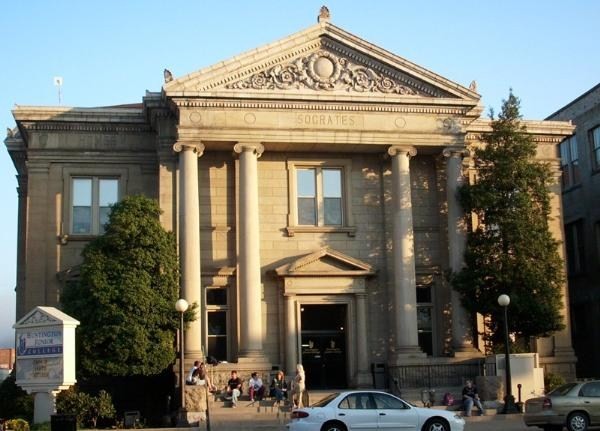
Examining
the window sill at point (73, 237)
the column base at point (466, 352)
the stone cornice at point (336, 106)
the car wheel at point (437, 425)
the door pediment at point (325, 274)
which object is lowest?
the car wheel at point (437, 425)

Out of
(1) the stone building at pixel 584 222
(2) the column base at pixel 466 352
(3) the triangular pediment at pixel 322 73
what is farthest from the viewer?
(1) the stone building at pixel 584 222

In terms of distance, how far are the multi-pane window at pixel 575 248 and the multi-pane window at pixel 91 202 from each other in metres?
23.3

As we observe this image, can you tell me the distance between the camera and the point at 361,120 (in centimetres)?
3550

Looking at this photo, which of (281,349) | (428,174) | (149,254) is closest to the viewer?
(149,254)

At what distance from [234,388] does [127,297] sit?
4.62m

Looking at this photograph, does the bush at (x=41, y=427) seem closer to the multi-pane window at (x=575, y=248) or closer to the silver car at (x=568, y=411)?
the silver car at (x=568, y=411)

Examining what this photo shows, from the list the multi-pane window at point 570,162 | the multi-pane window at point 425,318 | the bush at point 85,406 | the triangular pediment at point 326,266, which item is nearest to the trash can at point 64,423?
the bush at point 85,406

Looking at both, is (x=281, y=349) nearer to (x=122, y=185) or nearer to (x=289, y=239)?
(x=289, y=239)

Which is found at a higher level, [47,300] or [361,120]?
[361,120]

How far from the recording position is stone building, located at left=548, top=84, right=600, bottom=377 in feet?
149

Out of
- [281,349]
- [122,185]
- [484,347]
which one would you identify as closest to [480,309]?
[484,347]

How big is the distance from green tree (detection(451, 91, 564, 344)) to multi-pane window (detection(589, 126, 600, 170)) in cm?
1016

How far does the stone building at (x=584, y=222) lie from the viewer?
45.4 meters

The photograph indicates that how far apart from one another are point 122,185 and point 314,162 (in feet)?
24.5
